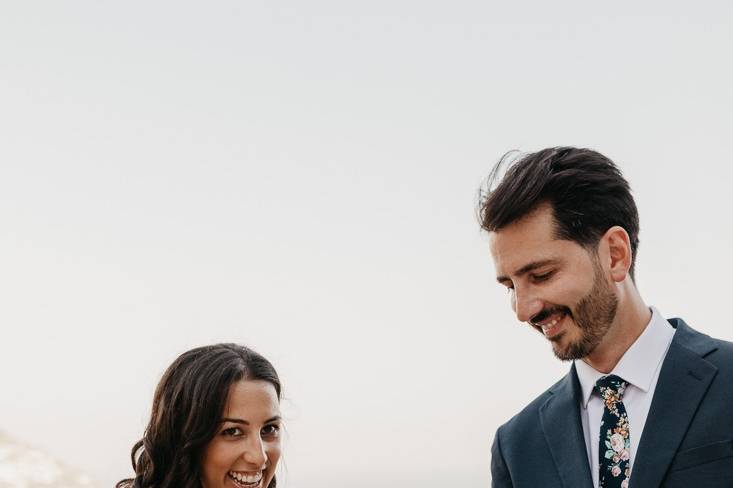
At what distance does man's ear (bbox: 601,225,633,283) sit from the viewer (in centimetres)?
342

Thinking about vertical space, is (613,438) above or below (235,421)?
below

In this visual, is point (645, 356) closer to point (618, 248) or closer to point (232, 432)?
point (618, 248)

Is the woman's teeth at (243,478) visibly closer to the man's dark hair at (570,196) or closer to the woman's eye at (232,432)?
the woman's eye at (232,432)

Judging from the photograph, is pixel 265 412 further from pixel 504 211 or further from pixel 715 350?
pixel 715 350

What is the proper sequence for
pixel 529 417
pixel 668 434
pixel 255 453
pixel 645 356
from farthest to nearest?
pixel 255 453, pixel 529 417, pixel 645 356, pixel 668 434

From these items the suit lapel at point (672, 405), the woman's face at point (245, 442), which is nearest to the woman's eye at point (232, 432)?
the woman's face at point (245, 442)

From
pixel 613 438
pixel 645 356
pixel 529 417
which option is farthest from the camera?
pixel 529 417

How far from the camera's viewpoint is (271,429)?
4.07 metres

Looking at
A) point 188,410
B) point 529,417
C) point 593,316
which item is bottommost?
point 529,417

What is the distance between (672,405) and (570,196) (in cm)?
84

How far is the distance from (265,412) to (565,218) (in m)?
1.57

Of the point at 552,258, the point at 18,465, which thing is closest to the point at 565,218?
the point at 552,258

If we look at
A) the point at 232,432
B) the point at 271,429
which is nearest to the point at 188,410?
the point at 232,432

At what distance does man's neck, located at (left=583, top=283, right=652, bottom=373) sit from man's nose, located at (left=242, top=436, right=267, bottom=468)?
1.42 m
